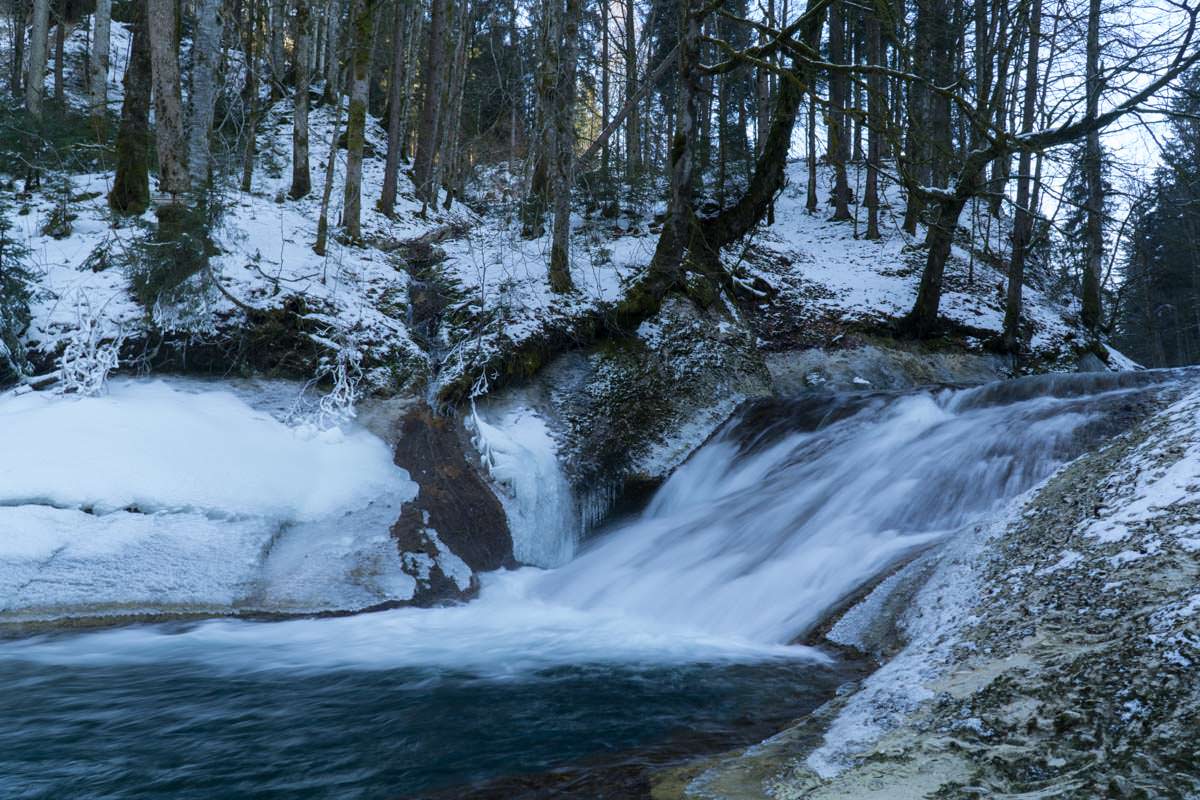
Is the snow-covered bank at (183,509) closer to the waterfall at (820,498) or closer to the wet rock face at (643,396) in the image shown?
the waterfall at (820,498)

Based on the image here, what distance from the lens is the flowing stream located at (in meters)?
3.42

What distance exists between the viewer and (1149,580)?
2.98 m

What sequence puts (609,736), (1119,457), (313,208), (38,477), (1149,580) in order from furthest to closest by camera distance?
1. (313,208)
2. (38,477)
3. (1119,457)
4. (609,736)
5. (1149,580)

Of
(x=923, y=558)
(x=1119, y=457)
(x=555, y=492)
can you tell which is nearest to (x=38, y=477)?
(x=555, y=492)

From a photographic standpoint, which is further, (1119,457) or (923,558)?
(923,558)

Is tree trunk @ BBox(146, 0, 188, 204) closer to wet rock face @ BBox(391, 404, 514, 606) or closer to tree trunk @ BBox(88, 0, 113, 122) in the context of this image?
wet rock face @ BBox(391, 404, 514, 606)

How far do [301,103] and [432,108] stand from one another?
3.63 metres

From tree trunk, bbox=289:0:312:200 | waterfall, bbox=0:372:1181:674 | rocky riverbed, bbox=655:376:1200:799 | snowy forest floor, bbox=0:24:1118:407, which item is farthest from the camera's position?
tree trunk, bbox=289:0:312:200

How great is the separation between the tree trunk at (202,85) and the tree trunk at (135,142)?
90cm

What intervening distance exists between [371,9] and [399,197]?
5.70m

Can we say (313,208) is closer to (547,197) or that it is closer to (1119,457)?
(547,197)

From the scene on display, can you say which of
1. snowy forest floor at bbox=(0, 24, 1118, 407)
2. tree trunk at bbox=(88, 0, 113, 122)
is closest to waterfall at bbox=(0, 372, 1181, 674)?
snowy forest floor at bbox=(0, 24, 1118, 407)

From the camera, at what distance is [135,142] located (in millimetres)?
9219

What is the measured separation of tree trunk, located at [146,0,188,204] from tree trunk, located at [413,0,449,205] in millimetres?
6443
